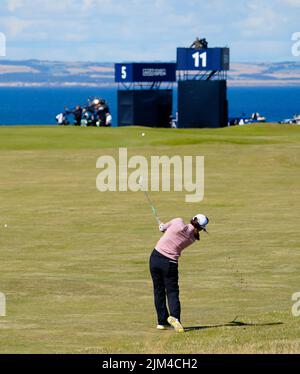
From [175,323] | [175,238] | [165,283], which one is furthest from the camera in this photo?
[165,283]

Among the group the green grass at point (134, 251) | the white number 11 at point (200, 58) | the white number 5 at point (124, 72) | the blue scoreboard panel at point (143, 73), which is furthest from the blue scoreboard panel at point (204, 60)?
the green grass at point (134, 251)

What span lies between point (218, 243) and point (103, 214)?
731 centimetres

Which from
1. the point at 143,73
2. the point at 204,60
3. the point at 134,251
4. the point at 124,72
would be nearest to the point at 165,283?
the point at 134,251

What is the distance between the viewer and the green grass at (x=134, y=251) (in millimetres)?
20578

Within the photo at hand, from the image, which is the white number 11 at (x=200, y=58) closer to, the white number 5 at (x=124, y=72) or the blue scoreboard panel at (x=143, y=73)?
the blue scoreboard panel at (x=143, y=73)

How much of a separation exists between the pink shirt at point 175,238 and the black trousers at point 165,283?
110mm

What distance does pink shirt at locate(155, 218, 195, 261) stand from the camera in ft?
69.1

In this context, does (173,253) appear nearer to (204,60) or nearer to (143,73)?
(204,60)

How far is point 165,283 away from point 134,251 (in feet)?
38.6

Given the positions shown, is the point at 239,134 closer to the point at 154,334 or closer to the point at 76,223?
the point at 76,223

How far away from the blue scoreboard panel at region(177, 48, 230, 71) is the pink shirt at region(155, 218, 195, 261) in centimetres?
8900

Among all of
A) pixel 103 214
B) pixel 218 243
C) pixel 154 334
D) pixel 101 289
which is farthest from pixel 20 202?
pixel 154 334

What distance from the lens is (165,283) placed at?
→ 21.2 metres
